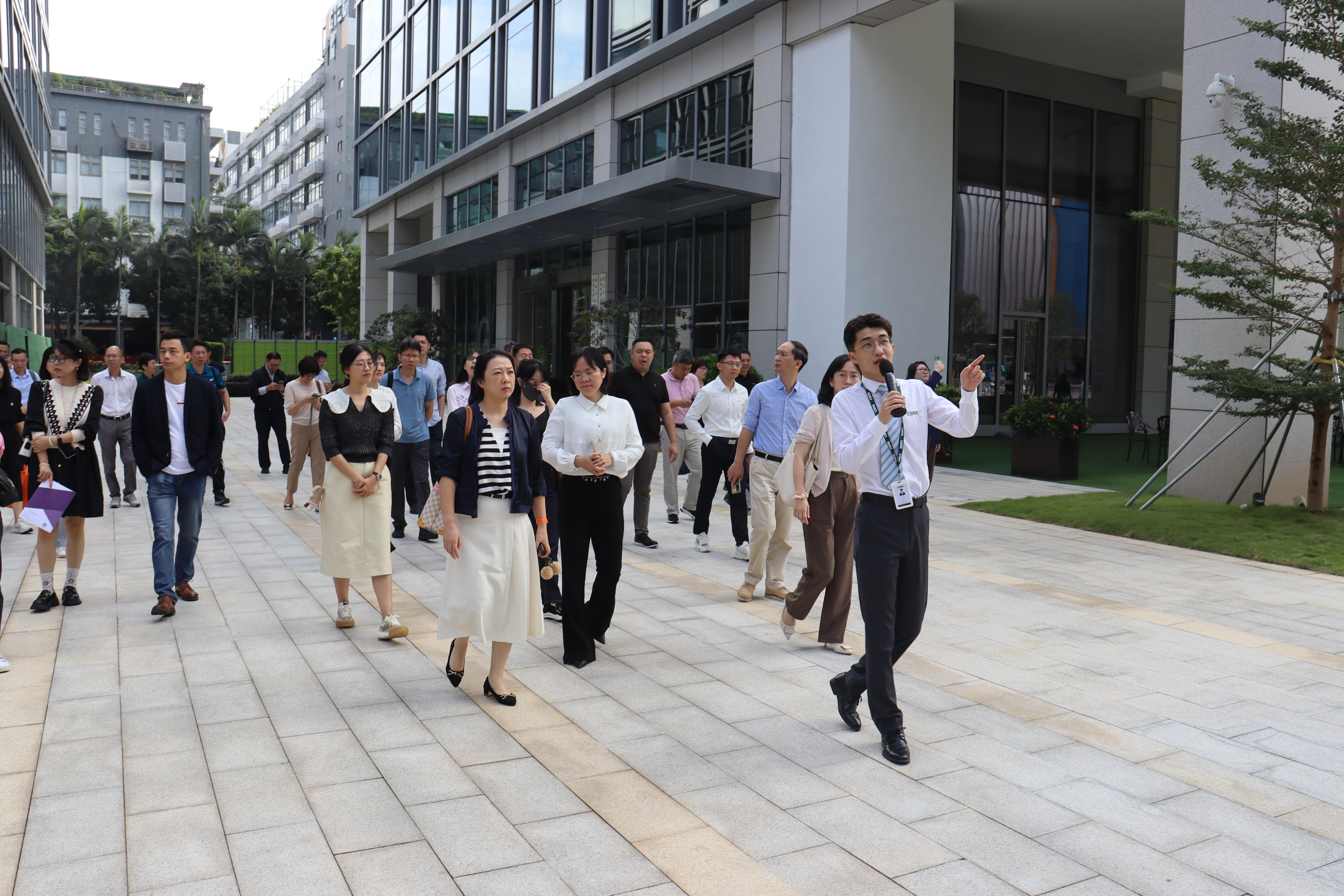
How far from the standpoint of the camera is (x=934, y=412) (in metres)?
4.45

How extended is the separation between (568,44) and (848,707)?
23963mm

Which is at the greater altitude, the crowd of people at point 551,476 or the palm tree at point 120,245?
the palm tree at point 120,245

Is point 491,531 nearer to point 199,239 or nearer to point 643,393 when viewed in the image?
point 643,393

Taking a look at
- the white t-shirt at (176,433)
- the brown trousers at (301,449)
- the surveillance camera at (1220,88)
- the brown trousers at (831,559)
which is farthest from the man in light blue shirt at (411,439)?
the surveillance camera at (1220,88)

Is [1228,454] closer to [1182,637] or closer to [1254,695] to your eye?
[1182,637]

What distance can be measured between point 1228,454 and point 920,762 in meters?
9.45

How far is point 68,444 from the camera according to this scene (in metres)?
6.68

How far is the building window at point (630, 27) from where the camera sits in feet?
72.0

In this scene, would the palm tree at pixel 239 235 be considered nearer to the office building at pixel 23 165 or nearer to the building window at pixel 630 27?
the office building at pixel 23 165

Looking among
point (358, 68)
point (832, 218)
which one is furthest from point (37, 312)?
point (832, 218)

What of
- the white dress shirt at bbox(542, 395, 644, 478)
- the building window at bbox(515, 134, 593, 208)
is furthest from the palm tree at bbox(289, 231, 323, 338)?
the white dress shirt at bbox(542, 395, 644, 478)

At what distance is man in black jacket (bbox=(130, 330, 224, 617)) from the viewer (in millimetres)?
6523

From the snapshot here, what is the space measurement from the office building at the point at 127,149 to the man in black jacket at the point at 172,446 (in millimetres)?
88332

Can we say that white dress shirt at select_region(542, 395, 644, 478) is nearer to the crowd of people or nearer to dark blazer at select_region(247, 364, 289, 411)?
the crowd of people
